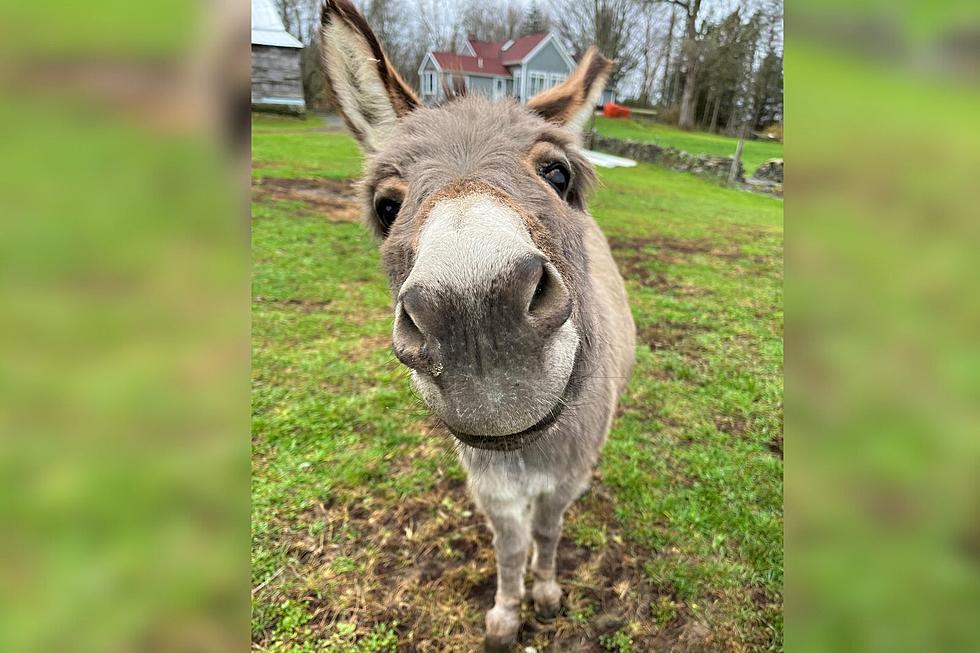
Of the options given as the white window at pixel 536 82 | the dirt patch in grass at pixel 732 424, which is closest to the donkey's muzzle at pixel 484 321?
the white window at pixel 536 82

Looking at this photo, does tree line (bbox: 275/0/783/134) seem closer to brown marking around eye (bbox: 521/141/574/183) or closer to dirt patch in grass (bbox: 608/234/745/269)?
brown marking around eye (bbox: 521/141/574/183)

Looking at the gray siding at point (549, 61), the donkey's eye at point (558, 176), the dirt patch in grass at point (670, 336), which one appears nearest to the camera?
the donkey's eye at point (558, 176)

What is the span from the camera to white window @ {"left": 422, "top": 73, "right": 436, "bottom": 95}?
295 centimetres

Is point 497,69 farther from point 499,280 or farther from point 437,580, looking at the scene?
point 437,580

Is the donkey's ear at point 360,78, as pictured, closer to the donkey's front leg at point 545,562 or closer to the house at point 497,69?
the house at point 497,69

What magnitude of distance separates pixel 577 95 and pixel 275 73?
5.81 ft

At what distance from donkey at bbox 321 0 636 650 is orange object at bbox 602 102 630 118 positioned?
63cm

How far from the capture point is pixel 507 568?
129 inches

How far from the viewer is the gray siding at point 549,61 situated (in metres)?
3.58

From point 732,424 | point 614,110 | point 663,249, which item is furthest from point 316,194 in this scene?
point 732,424

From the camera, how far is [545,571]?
11.4 feet
